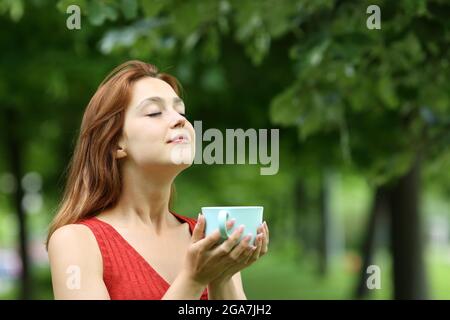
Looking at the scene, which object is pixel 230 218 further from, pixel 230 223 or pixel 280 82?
pixel 280 82

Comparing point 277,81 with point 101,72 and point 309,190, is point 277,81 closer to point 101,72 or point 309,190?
point 101,72

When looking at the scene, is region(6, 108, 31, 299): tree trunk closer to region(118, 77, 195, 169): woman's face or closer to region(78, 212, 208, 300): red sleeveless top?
region(118, 77, 195, 169): woman's face

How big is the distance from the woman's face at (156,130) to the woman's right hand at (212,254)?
0.24 m

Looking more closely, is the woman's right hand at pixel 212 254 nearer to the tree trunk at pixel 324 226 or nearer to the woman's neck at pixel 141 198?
the woman's neck at pixel 141 198

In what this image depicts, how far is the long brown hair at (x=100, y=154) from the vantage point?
218 centimetres

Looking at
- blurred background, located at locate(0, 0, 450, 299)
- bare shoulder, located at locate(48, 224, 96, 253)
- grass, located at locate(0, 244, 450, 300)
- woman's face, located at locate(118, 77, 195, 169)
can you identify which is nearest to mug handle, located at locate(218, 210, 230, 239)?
woman's face, located at locate(118, 77, 195, 169)

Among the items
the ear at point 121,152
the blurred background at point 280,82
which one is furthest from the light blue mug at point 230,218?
the blurred background at point 280,82

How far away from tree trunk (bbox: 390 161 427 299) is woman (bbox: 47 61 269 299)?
644cm

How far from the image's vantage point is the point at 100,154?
221 centimetres

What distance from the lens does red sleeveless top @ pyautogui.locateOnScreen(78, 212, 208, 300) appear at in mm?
2029

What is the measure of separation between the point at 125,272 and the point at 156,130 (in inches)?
14.7

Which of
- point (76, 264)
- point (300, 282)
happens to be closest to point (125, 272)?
point (76, 264)
